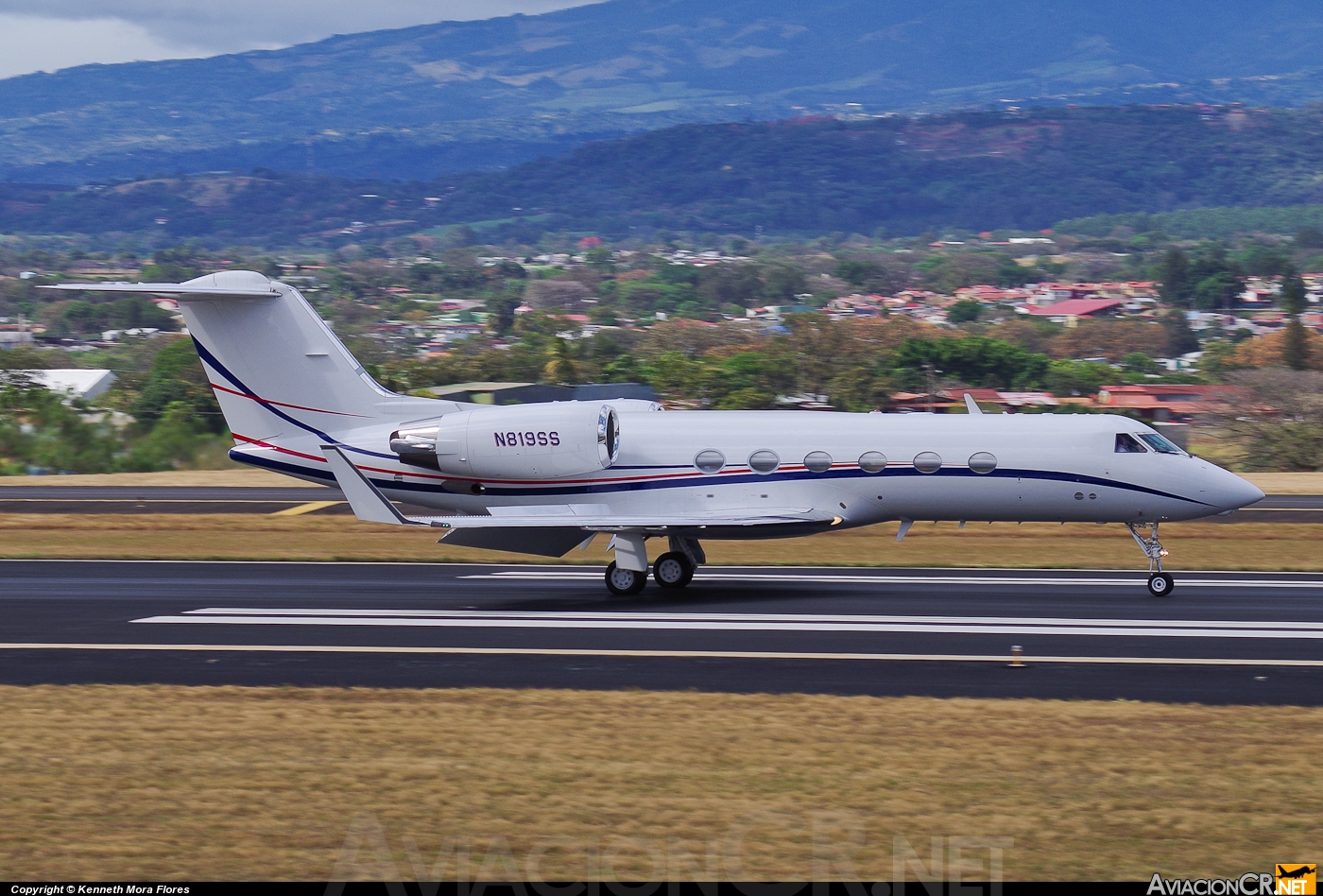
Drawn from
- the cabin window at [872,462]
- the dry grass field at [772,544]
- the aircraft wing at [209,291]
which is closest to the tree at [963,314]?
the dry grass field at [772,544]

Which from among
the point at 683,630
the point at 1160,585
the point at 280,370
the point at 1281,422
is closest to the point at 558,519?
the point at 683,630

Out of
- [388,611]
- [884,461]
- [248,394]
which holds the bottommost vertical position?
[388,611]

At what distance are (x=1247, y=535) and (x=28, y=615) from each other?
2417cm

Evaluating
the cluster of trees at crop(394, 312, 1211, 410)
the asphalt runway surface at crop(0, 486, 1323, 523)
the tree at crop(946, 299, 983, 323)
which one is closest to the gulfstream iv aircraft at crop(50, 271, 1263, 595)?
the asphalt runway surface at crop(0, 486, 1323, 523)

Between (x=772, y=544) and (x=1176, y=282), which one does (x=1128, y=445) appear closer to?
(x=772, y=544)

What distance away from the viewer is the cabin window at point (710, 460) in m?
21.9

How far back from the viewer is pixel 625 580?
21.8m

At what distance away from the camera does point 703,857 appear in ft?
31.5

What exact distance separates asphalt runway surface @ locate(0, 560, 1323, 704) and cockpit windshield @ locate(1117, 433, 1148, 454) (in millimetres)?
2299

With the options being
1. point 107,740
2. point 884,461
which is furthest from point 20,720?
point 884,461

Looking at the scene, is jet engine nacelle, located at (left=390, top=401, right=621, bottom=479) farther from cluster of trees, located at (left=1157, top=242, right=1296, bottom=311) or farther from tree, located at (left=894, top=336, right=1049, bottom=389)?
cluster of trees, located at (left=1157, top=242, right=1296, bottom=311)

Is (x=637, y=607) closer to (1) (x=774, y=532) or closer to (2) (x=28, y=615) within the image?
(1) (x=774, y=532)

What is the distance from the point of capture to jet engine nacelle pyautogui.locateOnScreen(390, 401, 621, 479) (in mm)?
21781

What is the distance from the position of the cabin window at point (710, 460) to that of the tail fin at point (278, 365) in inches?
175
